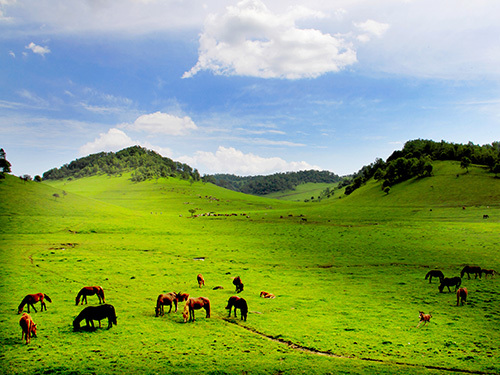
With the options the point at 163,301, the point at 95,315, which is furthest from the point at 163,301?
the point at 95,315

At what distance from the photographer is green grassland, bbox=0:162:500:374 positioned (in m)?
12.4

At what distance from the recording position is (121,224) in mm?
69625

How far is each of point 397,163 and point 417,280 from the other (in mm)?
116738

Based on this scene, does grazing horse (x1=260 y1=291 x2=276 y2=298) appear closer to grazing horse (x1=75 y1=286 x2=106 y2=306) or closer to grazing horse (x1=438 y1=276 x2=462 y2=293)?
grazing horse (x1=75 y1=286 x2=106 y2=306)

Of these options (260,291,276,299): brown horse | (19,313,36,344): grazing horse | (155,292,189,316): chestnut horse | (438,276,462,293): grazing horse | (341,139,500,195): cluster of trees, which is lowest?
(260,291,276,299): brown horse

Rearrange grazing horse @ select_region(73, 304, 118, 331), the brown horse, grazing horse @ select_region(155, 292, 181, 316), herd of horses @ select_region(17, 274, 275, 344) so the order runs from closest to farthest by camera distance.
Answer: herd of horses @ select_region(17, 274, 275, 344) → grazing horse @ select_region(73, 304, 118, 331) → grazing horse @ select_region(155, 292, 181, 316) → the brown horse

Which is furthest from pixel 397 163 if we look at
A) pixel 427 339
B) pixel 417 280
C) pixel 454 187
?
pixel 427 339

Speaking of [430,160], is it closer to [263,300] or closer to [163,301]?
[263,300]

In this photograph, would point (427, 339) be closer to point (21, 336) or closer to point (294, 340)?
point (294, 340)

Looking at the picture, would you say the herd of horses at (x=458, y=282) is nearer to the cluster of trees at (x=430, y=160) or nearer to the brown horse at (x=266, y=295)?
the brown horse at (x=266, y=295)

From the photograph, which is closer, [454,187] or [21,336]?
Result: [21,336]

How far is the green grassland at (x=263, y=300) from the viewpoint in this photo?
12.4m

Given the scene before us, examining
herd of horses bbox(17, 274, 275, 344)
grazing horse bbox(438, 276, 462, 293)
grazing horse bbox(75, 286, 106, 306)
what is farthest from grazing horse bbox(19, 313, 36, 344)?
grazing horse bbox(438, 276, 462, 293)

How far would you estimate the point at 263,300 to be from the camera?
21562mm
